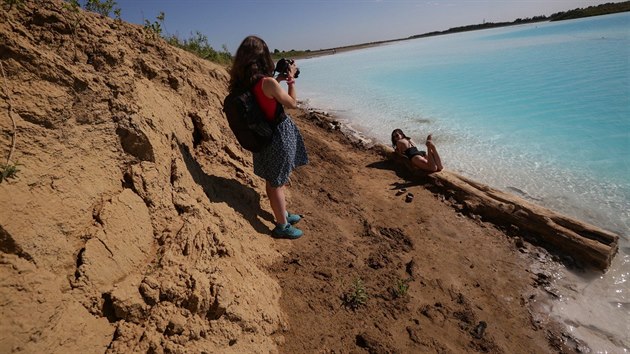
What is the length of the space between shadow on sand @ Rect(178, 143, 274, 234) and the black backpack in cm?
60

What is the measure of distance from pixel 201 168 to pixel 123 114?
1.11 metres

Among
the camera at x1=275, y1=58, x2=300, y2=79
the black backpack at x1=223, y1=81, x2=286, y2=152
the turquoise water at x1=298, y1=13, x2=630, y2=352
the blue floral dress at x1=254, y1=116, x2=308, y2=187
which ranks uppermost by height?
the camera at x1=275, y1=58, x2=300, y2=79

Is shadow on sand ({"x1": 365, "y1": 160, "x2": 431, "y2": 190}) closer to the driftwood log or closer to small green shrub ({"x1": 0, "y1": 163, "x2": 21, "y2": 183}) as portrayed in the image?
the driftwood log

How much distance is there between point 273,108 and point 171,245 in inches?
55.4

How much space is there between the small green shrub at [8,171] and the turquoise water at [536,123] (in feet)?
15.3

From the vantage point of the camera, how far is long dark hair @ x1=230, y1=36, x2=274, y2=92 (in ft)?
8.86

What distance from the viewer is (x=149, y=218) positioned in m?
2.27

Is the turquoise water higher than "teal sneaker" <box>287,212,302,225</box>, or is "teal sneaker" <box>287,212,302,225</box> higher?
"teal sneaker" <box>287,212,302,225</box>

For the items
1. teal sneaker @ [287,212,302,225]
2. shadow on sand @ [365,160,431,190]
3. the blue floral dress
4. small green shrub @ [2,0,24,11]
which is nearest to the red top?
the blue floral dress

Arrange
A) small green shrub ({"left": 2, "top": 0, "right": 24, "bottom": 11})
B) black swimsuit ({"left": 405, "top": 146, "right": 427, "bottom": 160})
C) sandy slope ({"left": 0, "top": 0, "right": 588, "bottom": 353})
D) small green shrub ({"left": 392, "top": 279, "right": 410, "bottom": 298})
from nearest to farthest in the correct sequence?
1. sandy slope ({"left": 0, "top": 0, "right": 588, "bottom": 353})
2. small green shrub ({"left": 2, "top": 0, "right": 24, "bottom": 11})
3. small green shrub ({"left": 392, "top": 279, "right": 410, "bottom": 298})
4. black swimsuit ({"left": 405, "top": 146, "right": 427, "bottom": 160})

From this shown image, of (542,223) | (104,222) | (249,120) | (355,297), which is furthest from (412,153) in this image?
(104,222)

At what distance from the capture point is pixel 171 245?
2201mm

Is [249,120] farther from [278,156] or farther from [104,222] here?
[104,222]

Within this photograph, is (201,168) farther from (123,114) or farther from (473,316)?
(473,316)
